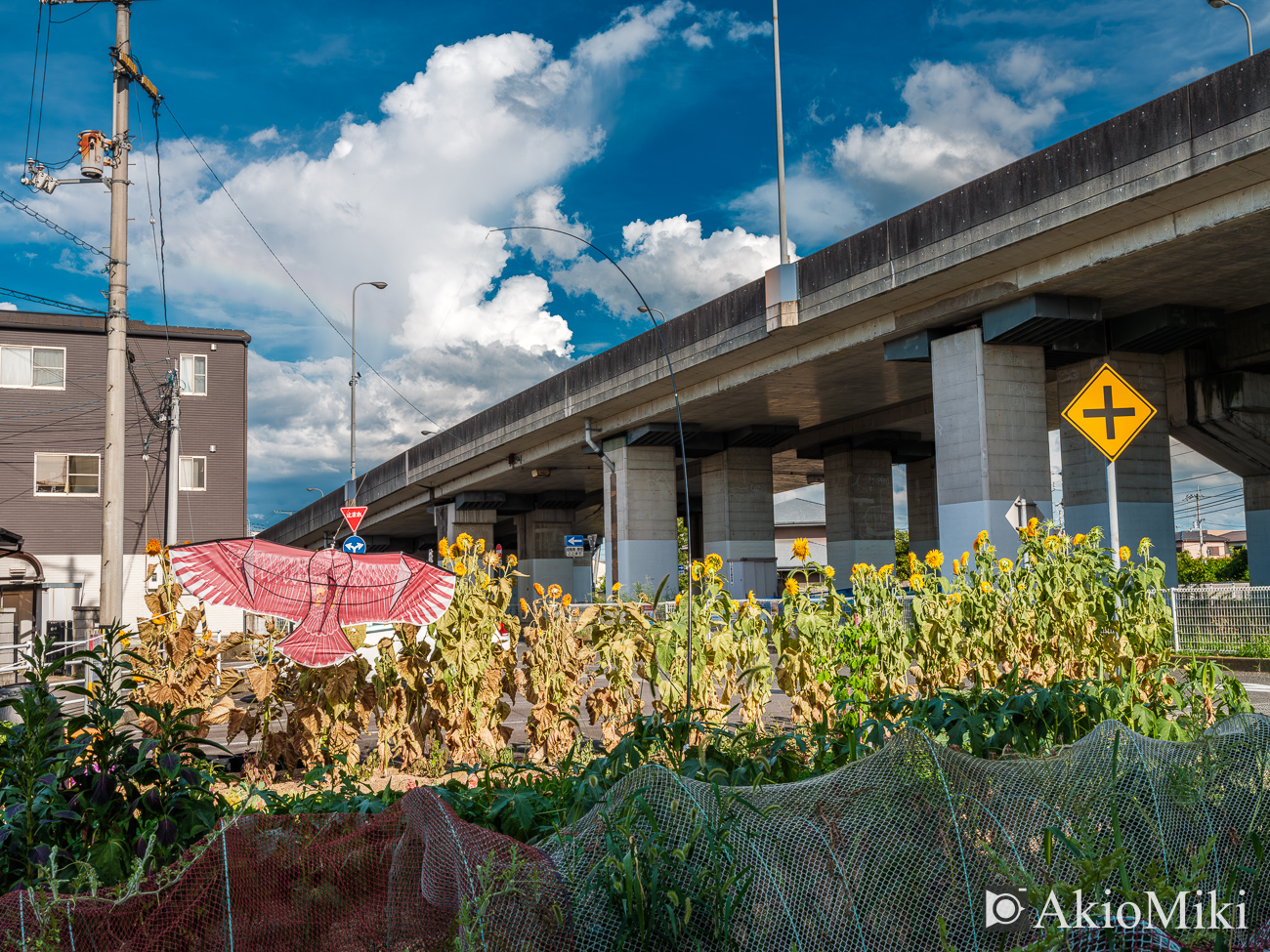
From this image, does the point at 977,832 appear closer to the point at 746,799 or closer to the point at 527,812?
the point at 746,799

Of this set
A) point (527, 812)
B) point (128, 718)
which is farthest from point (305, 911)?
point (128, 718)

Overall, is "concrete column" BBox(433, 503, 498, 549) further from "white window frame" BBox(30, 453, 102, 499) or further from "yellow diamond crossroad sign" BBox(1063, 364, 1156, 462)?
"yellow diamond crossroad sign" BBox(1063, 364, 1156, 462)

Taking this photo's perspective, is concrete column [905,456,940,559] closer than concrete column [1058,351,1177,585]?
No

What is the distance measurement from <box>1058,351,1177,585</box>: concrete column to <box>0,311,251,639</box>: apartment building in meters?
26.1

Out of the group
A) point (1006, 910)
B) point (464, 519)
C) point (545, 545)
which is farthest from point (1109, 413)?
point (545, 545)

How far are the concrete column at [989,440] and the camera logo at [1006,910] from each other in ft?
51.4

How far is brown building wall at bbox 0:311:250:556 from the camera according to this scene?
31.4 meters

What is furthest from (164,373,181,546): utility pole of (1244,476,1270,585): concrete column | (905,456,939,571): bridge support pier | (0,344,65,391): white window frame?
(905,456,939,571): bridge support pier

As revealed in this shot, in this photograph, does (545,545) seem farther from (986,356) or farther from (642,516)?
(986,356)

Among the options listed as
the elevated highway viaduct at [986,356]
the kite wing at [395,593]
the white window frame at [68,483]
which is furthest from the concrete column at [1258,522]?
the white window frame at [68,483]

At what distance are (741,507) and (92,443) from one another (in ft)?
73.4

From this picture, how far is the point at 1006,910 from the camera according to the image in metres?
2.93

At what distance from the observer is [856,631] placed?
7648 millimetres

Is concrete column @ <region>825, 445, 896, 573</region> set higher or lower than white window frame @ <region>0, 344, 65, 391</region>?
lower
